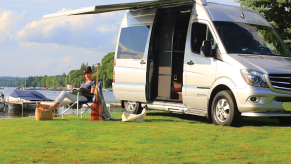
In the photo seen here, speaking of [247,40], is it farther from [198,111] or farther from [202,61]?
[198,111]

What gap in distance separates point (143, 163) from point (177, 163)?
0.40 m

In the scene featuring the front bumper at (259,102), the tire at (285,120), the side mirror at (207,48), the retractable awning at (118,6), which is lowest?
the tire at (285,120)

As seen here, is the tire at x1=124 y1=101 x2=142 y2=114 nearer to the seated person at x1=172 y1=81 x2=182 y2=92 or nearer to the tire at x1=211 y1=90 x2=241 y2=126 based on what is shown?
the seated person at x1=172 y1=81 x2=182 y2=92

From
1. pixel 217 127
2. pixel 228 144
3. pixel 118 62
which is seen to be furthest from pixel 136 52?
pixel 228 144

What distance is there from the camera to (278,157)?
4.66 metres

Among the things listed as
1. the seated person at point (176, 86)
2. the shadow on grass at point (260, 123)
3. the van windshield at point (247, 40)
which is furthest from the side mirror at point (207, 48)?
the seated person at point (176, 86)

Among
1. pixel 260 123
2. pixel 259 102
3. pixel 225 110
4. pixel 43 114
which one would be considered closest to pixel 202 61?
pixel 225 110

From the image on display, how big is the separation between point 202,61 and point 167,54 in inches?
71.6

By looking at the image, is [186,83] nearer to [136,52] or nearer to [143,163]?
[136,52]

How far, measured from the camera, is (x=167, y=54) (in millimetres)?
9875

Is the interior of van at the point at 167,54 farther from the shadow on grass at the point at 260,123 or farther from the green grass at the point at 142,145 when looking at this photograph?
the green grass at the point at 142,145

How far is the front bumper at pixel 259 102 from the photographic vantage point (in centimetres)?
714

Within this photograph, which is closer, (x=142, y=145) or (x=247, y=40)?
(x=142, y=145)

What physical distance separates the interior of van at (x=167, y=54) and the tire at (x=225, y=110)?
6.08 feet
